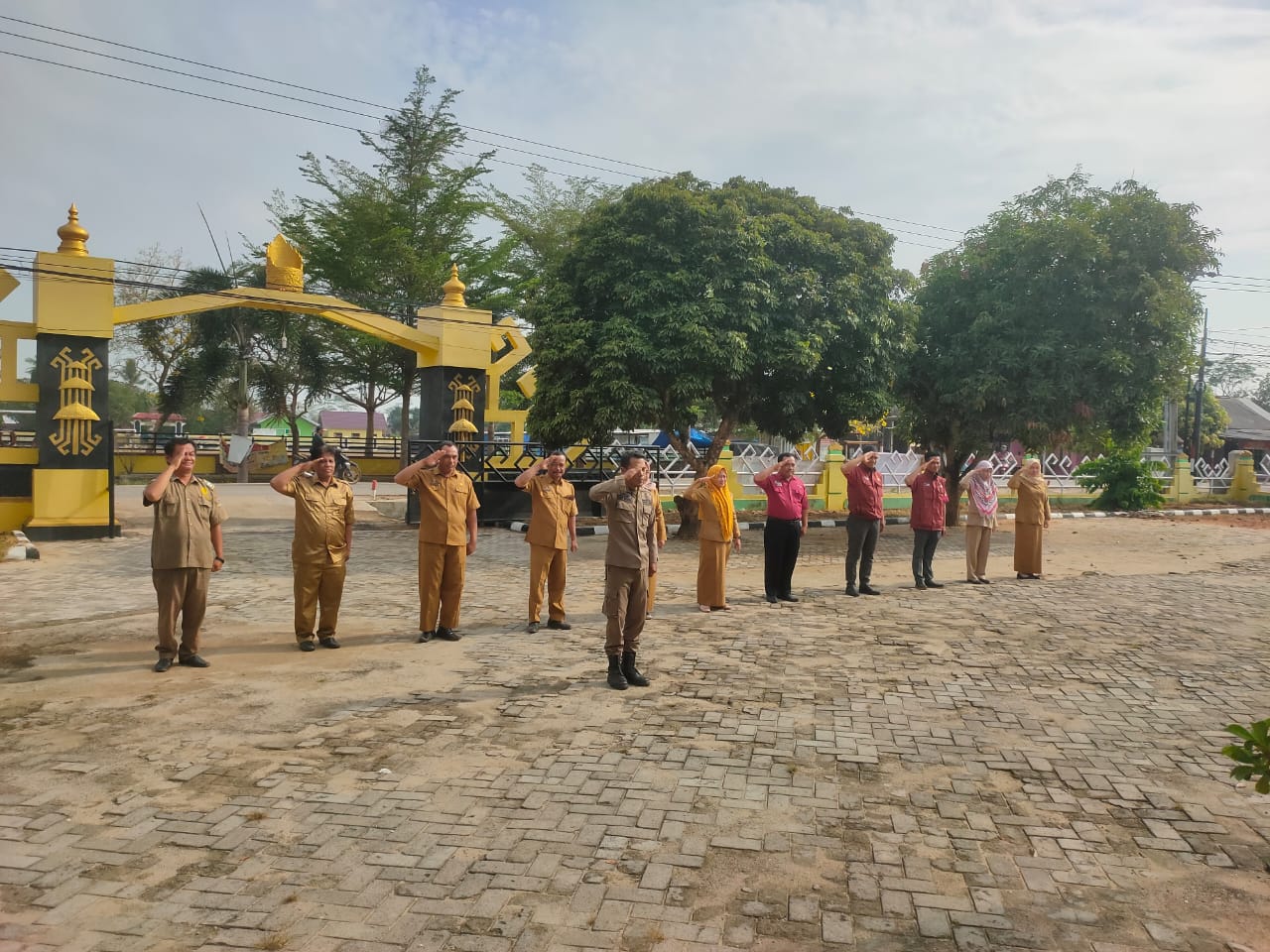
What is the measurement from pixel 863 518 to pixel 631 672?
4875 mm

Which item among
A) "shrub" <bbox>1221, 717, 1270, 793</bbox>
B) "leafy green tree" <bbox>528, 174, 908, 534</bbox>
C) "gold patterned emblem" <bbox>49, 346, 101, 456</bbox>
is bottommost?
"shrub" <bbox>1221, 717, 1270, 793</bbox>

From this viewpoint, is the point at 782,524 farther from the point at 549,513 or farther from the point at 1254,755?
the point at 1254,755

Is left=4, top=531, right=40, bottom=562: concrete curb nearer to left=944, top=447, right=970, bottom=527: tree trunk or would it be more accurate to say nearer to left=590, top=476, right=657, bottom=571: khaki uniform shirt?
left=590, top=476, right=657, bottom=571: khaki uniform shirt

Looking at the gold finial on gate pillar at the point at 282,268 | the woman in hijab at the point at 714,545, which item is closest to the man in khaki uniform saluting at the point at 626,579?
the woman in hijab at the point at 714,545

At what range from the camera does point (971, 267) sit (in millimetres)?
16375

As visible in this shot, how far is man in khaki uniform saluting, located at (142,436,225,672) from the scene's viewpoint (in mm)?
6199

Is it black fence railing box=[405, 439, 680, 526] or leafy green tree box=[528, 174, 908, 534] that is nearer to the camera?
leafy green tree box=[528, 174, 908, 534]

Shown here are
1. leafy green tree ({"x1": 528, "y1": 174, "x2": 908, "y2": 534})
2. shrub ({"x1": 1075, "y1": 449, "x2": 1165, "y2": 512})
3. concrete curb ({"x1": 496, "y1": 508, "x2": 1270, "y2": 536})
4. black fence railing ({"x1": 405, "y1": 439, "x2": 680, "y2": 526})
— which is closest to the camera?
leafy green tree ({"x1": 528, "y1": 174, "x2": 908, "y2": 534})

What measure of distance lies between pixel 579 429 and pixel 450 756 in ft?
31.7

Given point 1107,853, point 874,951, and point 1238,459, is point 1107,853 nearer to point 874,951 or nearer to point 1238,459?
point 874,951

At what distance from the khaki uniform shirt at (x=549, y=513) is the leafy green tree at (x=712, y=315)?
5.15 metres

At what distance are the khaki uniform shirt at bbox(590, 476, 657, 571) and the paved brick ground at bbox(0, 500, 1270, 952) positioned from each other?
0.89m

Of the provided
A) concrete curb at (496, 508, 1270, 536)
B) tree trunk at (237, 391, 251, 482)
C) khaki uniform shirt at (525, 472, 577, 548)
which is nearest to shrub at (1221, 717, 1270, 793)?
khaki uniform shirt at (525, 472, 577, 548)

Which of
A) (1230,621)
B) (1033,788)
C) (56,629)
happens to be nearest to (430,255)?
(56,629)
